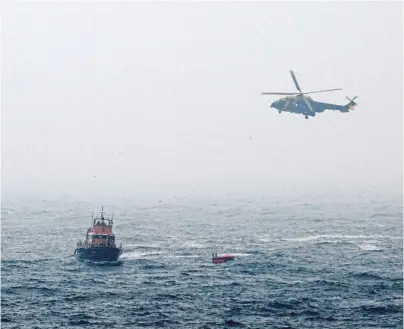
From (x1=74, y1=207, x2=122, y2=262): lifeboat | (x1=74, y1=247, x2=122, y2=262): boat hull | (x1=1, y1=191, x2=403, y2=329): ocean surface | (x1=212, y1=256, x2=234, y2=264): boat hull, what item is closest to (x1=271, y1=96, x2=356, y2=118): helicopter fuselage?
(x1=1, y1=191, x2=403, y2=329): ocean surface

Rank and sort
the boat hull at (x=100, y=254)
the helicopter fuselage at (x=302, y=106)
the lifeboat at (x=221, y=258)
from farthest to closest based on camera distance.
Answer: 1. the boat hull at (x=100, y=254)
2. the lifeboat at (x=221, y=258)
3. the helicopter fuselage at (x=302, y=106)

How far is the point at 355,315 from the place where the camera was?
67000mm

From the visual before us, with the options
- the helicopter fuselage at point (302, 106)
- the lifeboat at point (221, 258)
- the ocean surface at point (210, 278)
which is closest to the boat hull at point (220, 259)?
the lifeboat at point (221, 258)

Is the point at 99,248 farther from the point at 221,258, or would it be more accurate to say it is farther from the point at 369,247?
the point at 369,247

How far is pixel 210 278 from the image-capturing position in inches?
3346

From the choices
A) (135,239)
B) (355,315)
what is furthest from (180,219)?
(355,315)

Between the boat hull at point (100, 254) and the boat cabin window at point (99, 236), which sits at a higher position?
the boat cabin window at point (99, 236)

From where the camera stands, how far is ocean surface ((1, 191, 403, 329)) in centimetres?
6662

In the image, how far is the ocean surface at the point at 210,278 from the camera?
6662 centimetres

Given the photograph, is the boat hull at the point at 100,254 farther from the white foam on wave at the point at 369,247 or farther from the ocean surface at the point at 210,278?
the white foam on wave at the point at 369,247

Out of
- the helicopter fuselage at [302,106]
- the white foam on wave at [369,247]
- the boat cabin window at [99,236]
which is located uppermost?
the helicopter fuselage at [302,106]

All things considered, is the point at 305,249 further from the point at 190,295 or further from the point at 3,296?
the point at 3,296

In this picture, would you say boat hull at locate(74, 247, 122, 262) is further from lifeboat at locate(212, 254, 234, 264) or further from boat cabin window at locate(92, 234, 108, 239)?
lifeboat at locate(212, 254, 234, 264)

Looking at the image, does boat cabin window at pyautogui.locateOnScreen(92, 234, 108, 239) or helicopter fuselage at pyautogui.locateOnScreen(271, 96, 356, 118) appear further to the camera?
boat cabin window at pyautogui.locateOnScreen(92, 234, 108, 239)
